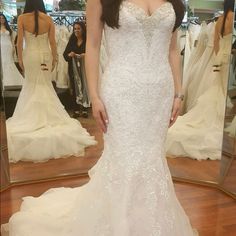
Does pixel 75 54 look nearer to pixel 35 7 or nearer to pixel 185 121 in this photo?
pixel 35 7

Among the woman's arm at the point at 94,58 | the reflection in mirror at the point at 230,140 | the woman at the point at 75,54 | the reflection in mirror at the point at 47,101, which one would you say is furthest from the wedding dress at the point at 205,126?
the woman's arm at the point at 94,58

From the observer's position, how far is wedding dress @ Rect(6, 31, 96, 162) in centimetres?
251

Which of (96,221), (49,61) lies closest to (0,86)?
(49,61)

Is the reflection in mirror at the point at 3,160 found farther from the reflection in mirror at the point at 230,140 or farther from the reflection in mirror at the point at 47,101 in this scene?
the reflection in mirror at the point at 230,140

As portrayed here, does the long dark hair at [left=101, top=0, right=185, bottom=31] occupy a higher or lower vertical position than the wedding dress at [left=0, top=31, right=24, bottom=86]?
higher

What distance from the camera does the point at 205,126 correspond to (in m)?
2.76

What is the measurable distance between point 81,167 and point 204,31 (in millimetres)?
1347

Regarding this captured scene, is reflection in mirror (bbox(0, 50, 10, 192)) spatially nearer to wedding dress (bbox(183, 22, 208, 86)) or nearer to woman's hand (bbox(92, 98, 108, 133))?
woman's hand (bbox(92, 98, 108, 133))

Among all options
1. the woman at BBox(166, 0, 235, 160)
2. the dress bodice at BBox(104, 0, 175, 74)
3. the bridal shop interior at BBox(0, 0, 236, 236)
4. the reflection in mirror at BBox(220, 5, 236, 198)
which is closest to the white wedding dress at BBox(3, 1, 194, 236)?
the dress bodice at BBox(104, 0, 175, 74)

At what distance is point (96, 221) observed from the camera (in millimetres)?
1611

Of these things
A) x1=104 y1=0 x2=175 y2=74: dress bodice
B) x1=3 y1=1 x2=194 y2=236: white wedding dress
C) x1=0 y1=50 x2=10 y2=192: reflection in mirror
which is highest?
x1=104 y1=0 x2=175 y2=74: dress bodice

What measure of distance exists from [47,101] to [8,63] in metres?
0.39

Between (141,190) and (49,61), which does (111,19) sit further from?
(49,61)

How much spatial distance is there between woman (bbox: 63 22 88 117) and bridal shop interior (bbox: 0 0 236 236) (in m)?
0.01
